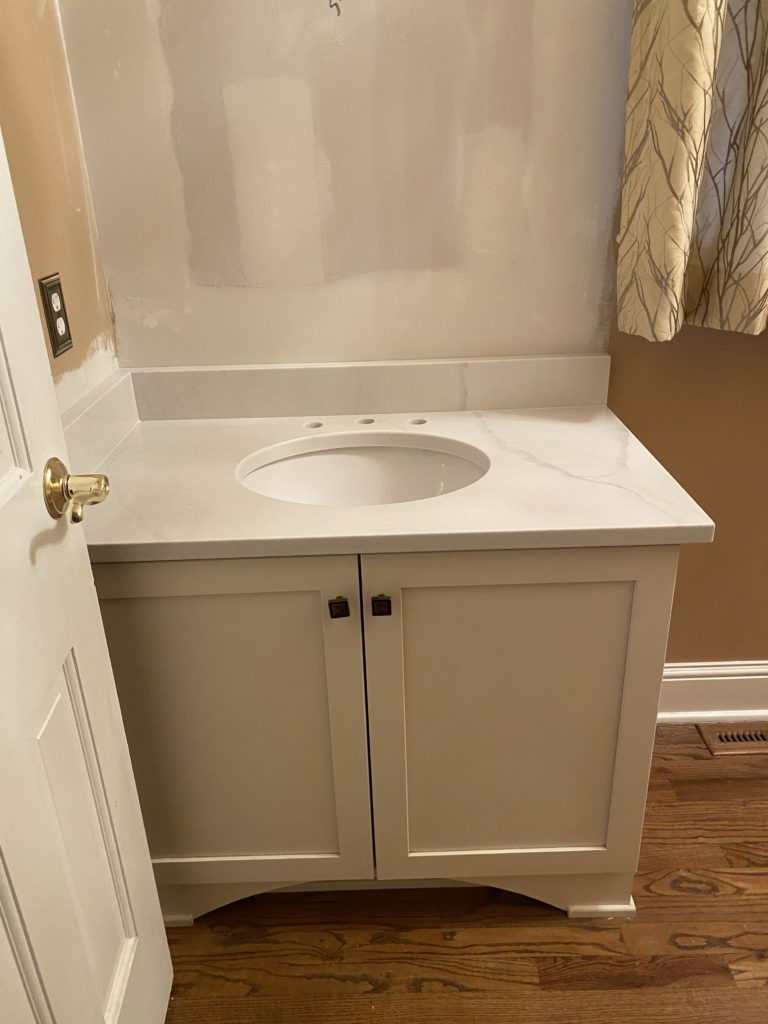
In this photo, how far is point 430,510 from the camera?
41.8 inches

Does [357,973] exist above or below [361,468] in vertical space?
below

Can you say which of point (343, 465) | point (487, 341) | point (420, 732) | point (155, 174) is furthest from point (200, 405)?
point (420, 732)

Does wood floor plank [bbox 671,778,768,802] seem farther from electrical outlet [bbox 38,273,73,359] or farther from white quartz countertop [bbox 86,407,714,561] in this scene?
electrical outlet [bbox 38,273,73,359]

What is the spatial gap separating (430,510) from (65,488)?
1.55 ft

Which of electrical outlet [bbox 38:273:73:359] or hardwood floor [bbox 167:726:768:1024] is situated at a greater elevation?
electrical outlet [bbox 38:273:73:359]

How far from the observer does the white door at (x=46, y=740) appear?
72cm

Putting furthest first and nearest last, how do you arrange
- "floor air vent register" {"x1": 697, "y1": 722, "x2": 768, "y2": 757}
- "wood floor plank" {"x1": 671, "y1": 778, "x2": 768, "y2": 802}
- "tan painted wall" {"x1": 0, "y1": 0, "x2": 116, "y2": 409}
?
"floor air vent register" {"x1": 697, "y1": 722, "x2": 768, "y2": 757}
"wood floor plank" {"x1": 671, "y1": 778, "x2": 768, "y2": 802}
"tan painted wall" {"x1": 0, "y1": 0, "x2": 116, "y2": 409}

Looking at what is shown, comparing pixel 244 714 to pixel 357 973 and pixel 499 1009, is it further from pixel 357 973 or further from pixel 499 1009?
pixel 499 1009

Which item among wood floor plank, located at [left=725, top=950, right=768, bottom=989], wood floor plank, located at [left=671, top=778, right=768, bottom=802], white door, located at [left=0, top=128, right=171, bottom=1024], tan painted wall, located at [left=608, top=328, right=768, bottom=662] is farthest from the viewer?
wood floor plank, located at [left=671, top=778, right=768, bottom=802]

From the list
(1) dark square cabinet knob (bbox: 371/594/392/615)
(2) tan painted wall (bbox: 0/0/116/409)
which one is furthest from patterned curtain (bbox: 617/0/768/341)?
(2) tan painted wall (bbox: 0/0/116/409)

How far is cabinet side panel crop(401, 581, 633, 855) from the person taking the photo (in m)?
1.08

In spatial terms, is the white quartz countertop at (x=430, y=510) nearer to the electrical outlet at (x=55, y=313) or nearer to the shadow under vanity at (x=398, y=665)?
the shadow under vanity at (x=398, y=665)

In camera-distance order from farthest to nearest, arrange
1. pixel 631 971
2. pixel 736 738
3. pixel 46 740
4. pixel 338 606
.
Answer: pixel 736 738, pixel 631 971, pixel 338 606, pixel 46 740

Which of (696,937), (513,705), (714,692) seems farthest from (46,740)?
(714,692)
